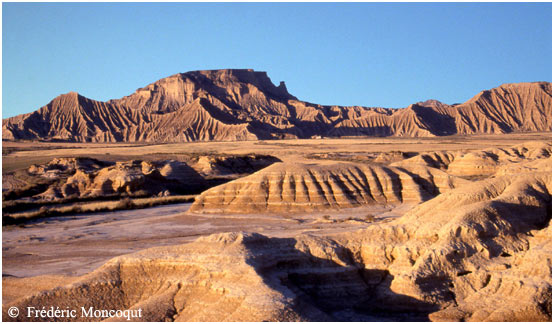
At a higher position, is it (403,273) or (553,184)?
(553,184)

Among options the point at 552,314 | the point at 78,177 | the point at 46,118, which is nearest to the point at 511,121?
the point at 46,118

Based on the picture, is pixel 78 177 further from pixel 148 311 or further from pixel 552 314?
pixel 552 314

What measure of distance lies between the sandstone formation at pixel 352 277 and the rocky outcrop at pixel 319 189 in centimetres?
2141

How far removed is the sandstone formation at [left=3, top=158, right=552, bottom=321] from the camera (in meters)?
12.6

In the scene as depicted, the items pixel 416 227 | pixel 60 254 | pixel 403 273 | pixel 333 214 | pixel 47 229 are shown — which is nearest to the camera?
pixel 403 273

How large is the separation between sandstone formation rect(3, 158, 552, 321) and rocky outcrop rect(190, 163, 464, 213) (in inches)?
843

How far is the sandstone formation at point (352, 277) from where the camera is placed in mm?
12555

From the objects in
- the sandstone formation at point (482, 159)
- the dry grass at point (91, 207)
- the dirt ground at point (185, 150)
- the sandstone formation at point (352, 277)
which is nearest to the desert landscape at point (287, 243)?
the sandstone formation at point (352, 277)

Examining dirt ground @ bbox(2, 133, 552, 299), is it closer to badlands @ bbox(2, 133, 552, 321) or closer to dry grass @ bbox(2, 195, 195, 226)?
badlands @ bbox(2, 133, 552, 321)

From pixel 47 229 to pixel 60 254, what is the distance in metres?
9.37

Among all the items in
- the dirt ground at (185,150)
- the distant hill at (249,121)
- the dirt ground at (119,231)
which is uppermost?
the distant hill at (249,121)

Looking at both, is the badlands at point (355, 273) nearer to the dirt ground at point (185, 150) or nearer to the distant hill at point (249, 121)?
the dirt ground at point (185, 150)

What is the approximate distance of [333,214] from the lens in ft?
116

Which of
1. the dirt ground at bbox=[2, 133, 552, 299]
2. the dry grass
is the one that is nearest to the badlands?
the dirt ground at bbox=[2, 133, 552, 299]
